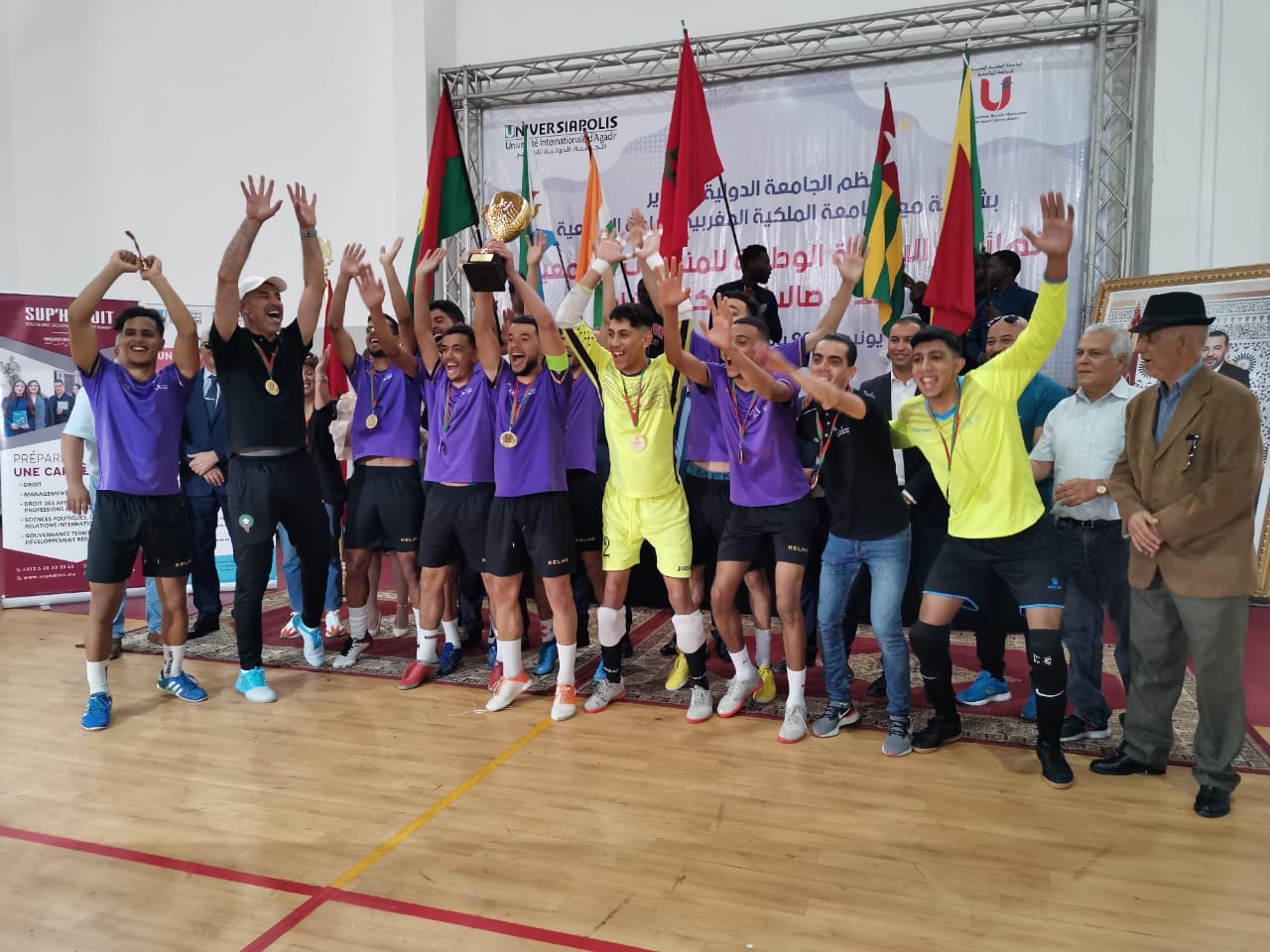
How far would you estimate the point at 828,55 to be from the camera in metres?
6.82

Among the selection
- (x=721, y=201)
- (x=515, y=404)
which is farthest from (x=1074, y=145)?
A: (x=515, y=404)

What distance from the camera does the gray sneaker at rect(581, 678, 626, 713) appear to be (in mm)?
3959

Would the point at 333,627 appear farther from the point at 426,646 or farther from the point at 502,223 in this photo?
the point at 502,223

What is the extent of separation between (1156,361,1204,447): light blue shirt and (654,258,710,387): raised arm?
1.57 meters

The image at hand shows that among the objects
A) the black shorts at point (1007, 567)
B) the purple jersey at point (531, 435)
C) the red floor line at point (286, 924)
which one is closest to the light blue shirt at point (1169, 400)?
the black shorts at point (1007, 567)

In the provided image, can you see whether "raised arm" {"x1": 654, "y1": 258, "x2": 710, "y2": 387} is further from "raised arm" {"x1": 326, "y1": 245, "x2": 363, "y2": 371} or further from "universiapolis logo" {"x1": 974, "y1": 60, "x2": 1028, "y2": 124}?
"universiapolis logo" {"x1": 974, "y1": 60, "x2": 1028, "y2": 124}

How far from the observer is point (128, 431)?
3998 mm

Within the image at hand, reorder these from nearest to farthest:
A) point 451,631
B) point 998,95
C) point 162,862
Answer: point 162,862
point 451,631
point 998,95

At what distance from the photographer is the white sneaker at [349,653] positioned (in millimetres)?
4684

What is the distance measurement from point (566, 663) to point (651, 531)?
74 centimetres

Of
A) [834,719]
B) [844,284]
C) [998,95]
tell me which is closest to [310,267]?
[844,284]

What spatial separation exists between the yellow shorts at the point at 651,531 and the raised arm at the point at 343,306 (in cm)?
171

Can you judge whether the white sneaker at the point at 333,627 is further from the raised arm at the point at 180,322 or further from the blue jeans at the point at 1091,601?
the blue jeans at the point at 1091,601

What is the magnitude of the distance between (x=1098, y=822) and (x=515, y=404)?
2786mm
